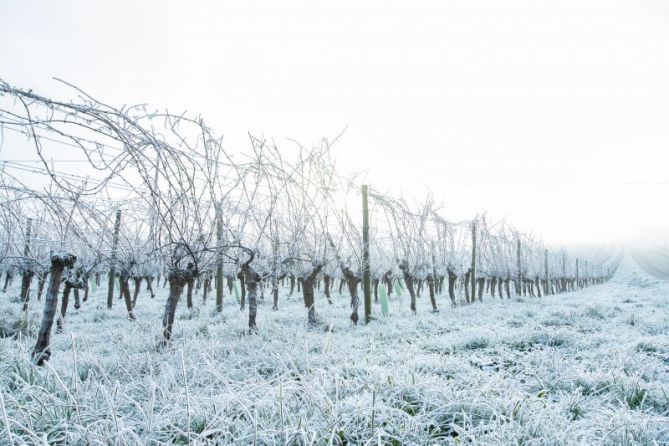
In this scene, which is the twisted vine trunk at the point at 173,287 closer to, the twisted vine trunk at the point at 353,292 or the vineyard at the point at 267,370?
the vineyard at the point at 267,370

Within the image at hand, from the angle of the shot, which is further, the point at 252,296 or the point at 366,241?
the point at 366,241

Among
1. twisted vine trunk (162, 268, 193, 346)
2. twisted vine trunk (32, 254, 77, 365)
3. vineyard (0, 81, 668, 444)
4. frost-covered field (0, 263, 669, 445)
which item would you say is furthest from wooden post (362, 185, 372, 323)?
twisted vine trunk (32, 254, 77, 365)

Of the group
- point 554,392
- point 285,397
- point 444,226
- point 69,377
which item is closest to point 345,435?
point 285,397

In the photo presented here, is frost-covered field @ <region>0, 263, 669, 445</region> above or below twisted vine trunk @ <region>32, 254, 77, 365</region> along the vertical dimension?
below

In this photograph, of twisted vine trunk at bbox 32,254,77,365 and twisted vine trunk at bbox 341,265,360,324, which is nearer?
twisted vine trunk at bbox 32,254,77,365

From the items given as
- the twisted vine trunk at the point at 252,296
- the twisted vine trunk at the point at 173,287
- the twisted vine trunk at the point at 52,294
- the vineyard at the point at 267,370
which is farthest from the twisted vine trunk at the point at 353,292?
the twisted vine trunk at the point at 52,294

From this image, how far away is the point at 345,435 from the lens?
6.74 ft

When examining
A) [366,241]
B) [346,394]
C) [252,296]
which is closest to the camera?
[346,394]

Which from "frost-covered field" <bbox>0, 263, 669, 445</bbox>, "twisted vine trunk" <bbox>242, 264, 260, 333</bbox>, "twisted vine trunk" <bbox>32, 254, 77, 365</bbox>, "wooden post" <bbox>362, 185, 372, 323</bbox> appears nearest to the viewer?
"frost-covered field" <bbox>0, 263, 669, 445</bbox>

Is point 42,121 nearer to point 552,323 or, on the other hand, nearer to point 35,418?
point 35,418

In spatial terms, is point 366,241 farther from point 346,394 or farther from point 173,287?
point 346,394

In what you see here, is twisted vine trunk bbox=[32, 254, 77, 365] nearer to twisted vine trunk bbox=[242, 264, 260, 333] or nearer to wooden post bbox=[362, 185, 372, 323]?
twisted vine trunk bbox=[242, 264, 260, 333]

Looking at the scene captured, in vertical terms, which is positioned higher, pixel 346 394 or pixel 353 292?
pixel 353 292

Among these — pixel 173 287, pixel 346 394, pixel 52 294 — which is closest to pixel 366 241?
pixel 173 287
